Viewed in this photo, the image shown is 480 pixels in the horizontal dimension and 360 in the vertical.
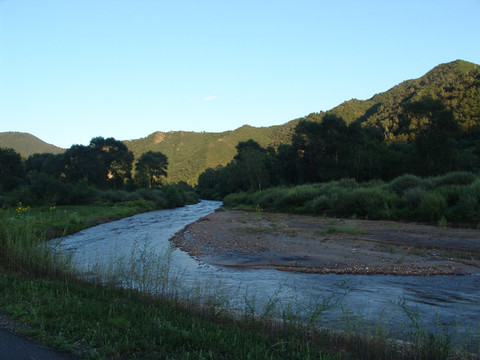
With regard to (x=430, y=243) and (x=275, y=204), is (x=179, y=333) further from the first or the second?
(x=275, y=204)

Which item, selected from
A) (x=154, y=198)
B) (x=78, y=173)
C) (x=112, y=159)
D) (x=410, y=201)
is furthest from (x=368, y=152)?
(x=78, y=173)

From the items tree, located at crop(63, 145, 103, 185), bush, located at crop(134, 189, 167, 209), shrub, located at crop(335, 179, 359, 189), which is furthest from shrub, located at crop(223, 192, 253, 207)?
tree, located at crop(63, 145, 103, 185)

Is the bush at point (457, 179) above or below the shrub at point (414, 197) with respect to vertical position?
above

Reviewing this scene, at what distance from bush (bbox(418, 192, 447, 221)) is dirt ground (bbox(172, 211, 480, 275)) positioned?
317cm

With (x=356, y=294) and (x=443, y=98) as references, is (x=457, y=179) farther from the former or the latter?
(x=443, y=98)

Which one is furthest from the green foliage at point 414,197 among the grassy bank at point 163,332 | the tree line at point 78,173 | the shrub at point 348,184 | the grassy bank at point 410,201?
the tree line at point 78,173

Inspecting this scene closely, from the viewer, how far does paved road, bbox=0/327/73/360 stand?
392cm

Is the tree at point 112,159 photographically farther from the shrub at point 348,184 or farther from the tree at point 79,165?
the shrub at point 348,184

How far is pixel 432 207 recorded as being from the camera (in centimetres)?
2175

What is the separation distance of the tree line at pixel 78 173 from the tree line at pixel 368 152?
24.6 meters

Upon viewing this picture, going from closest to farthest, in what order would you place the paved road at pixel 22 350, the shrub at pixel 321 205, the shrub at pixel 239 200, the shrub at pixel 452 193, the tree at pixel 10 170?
the paved road at pixel 22 350 → the shrub at pixel 452 193 → the shrub at pixel 321 205 → the tree at pixel 10 170 → the shrub at pixel 239 200

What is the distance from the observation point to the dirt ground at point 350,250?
38.0 ft

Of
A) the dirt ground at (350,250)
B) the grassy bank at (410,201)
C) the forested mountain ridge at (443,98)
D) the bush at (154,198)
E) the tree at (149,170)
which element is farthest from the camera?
the tree at (149,170)

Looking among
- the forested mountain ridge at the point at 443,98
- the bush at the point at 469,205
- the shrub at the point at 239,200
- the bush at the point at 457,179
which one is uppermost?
the forested mountain ridge at the point at 443,98
